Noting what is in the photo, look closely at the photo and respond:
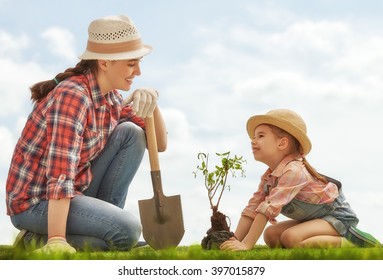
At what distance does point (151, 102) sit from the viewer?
199 inches

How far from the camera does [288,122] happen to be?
5.02 meters

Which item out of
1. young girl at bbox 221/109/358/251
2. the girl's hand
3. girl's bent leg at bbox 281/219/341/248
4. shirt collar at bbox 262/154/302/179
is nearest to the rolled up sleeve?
the girl's hand

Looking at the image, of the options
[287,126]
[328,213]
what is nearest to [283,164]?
[287,126]

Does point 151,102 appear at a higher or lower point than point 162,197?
higher

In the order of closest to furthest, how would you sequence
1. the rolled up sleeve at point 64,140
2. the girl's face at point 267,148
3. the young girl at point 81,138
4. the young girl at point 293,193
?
1. the rolled up sleeve at point 64,140
2. the young girl at point 81,138
3. the young girl at point 293,193
4. the girl's face at point 267,148

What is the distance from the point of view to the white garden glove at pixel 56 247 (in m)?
4.43

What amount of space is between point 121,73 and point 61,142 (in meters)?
0.66

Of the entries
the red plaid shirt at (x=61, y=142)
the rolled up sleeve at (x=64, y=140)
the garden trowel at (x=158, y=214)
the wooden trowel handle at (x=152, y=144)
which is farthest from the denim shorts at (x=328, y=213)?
the rolled up sleeve at (x=64, y=140)

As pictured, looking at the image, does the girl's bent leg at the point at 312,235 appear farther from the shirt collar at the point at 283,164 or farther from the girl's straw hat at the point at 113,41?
the girl's straw hat at the point at 113,41

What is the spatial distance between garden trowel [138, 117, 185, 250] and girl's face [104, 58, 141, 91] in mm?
364

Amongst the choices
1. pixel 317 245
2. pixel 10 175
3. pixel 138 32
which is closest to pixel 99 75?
pixel 138 32
